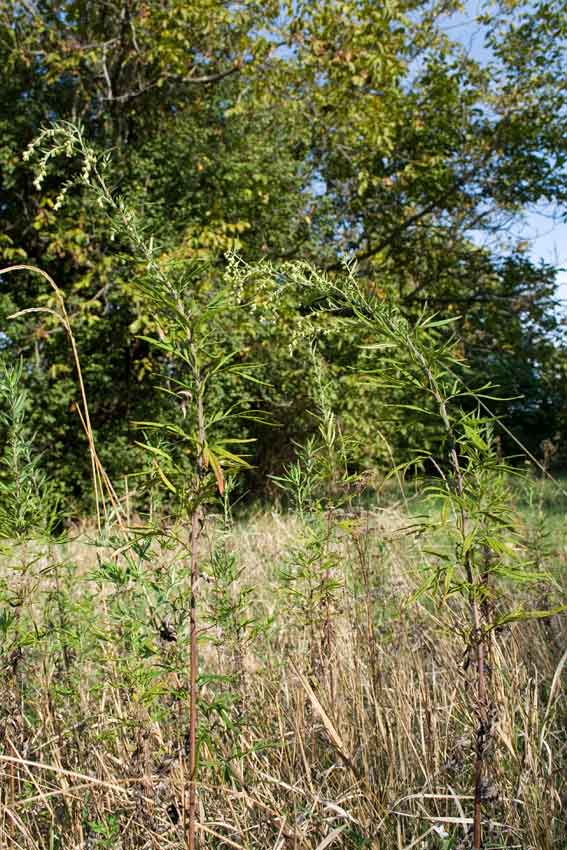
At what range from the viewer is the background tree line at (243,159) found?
7.33 meters

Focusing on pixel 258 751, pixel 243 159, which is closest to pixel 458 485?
pixel 258 751

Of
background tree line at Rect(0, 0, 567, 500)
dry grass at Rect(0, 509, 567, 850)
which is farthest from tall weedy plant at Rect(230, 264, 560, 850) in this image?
background tree line at Rect(0, 0, 567, 500)

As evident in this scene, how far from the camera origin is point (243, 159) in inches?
316

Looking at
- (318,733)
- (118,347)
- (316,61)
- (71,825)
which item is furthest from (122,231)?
(316,61)

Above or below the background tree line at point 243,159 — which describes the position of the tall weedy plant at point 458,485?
below

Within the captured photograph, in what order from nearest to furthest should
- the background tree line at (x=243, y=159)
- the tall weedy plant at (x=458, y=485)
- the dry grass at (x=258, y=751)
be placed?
the tall weedy plant at (x=458, y=485) → the dry grass at (x=258, y=751) → the background tree line at (x=243, y=159)

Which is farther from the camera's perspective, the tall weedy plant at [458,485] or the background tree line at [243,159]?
the background tree line at [243,159]

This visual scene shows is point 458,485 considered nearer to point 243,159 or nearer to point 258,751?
point 258,751

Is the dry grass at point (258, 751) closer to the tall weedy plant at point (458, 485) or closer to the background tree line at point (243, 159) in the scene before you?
the tall weedy plant at point (458, 485)

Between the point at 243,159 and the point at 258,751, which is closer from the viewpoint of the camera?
the point at 258,751

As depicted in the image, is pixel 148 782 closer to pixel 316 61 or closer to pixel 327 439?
pixel 327 439

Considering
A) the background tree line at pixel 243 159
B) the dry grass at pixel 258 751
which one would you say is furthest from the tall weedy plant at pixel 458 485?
the background tree line at pixel 243 159

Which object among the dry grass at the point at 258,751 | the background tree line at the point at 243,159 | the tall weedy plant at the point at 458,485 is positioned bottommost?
the dry grass at the point at 258,751

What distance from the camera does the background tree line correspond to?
733 centimetres
